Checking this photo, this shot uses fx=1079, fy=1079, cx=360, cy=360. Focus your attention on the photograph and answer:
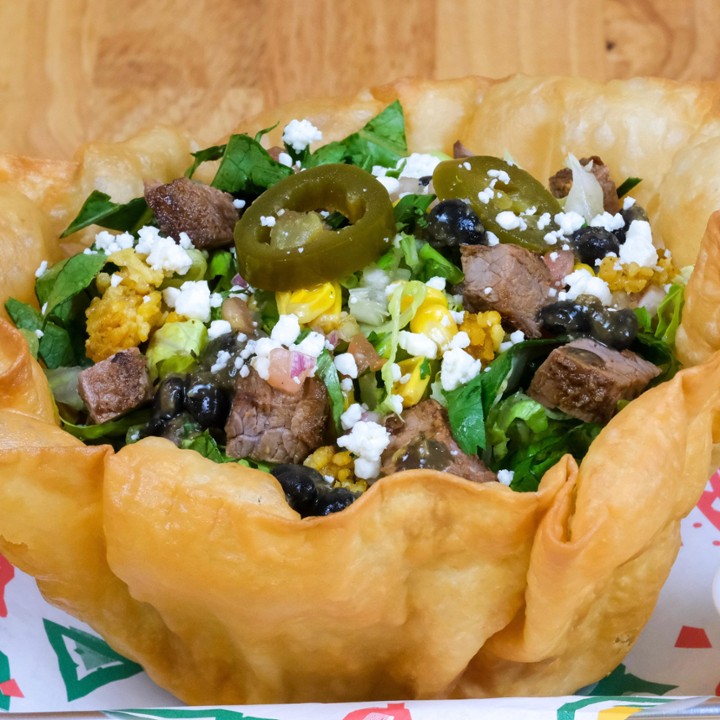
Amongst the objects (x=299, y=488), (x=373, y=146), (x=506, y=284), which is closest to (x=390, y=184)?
(x=373, y=146)

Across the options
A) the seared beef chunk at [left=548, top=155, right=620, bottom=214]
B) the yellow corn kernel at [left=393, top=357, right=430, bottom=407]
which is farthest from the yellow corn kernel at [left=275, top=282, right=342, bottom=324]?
the seared beef chunk at [left=548, top=155, right=620, bottom=214]

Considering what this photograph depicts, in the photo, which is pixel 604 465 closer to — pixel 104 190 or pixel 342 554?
pixel 342 554

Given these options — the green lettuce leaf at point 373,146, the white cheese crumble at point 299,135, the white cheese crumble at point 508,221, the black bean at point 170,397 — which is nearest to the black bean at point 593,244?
the white cheese crumble at point 508,221

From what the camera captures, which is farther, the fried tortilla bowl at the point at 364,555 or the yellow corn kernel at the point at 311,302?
the yellow corn kernel at the point at 311,302

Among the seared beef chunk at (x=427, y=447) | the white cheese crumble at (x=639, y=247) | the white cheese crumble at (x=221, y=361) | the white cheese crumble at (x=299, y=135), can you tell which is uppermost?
the white cheese crumble at (x=299, y=135)

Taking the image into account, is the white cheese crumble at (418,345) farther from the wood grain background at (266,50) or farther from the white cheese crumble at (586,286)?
the wood grain background at (266,50)

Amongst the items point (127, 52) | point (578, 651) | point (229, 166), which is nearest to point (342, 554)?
point (578, 651)
